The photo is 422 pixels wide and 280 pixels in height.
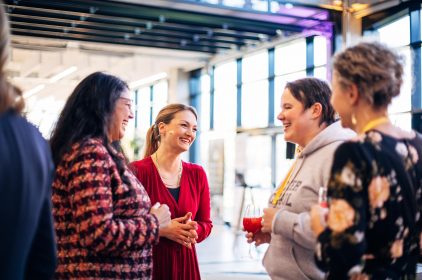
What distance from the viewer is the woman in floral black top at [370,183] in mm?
1412

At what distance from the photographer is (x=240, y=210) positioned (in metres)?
11.4

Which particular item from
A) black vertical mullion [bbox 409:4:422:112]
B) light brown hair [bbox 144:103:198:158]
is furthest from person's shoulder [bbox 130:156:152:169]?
black vertical mullion [bbox 409:4:422:112]

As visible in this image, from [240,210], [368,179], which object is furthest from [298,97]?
[240,210]

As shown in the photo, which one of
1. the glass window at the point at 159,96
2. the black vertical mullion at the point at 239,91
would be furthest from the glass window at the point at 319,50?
the glass window at the point at 159,96

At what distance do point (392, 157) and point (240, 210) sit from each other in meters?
10.0

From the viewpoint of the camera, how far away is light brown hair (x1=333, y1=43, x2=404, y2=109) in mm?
1499

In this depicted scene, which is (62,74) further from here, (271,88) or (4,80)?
(4,80)

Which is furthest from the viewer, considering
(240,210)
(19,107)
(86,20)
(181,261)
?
(240,210)

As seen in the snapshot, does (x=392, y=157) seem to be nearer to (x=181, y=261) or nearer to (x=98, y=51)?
(x=181, y=261)

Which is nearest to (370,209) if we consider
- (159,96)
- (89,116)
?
(89,116)

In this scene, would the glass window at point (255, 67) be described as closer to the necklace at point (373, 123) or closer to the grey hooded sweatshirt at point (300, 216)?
the grey hooded sweatshirt at point (300, 216)

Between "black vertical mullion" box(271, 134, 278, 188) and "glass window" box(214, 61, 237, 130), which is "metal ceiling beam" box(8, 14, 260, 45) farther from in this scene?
"black vertical mullion" box(271, 134, 278, 188)

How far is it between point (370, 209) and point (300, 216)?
505mm

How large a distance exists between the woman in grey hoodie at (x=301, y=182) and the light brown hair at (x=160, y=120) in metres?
0.99
